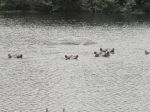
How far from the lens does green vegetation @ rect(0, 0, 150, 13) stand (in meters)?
120

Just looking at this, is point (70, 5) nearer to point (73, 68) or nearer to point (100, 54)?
point (100, 54)

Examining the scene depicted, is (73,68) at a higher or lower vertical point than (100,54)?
lower

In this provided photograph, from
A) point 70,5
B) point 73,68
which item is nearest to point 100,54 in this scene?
point 73,68

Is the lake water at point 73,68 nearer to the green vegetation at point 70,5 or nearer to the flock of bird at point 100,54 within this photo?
the flock of bird at point 100,54

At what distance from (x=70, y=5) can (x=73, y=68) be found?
66448 millimetres

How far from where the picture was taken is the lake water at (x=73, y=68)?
42438mm

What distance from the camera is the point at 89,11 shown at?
398 ft

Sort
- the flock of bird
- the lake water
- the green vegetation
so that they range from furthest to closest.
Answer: the green vegetation
the flock of bird
the lake water

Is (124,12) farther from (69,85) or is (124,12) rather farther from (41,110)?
(41,110)

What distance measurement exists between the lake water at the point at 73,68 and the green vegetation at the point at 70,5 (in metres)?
23.9

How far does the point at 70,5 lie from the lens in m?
122

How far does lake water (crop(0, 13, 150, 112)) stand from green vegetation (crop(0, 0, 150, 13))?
23.9 m

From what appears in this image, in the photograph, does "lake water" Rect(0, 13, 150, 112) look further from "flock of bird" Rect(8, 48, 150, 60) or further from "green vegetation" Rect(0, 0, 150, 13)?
"green vegetation" Rect(0, 0, 150, 13)

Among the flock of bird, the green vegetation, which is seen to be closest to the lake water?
the flock of bird
